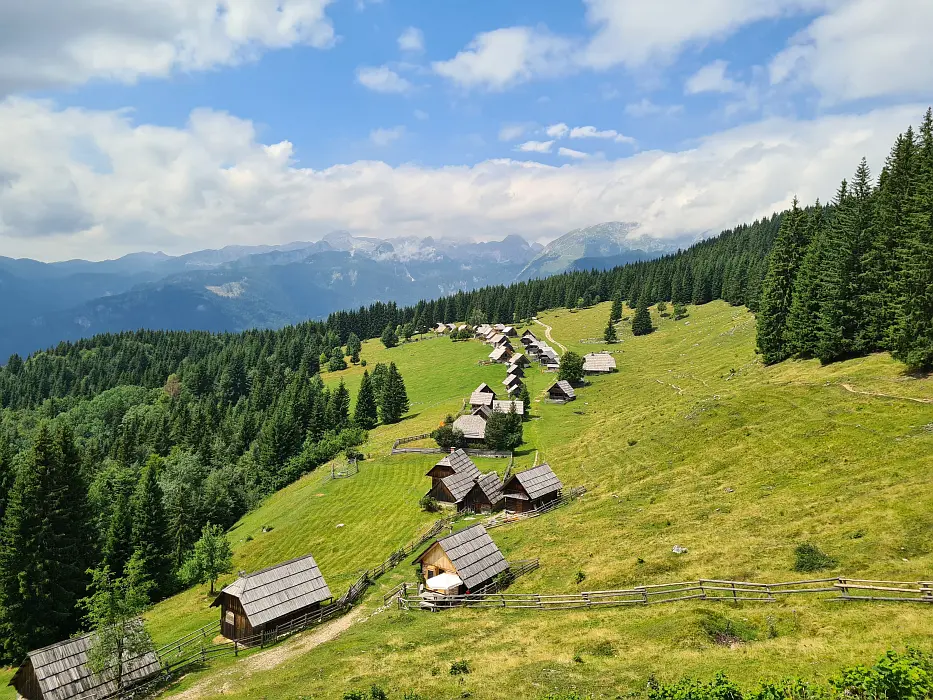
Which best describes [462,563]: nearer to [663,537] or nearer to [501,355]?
[663,537]

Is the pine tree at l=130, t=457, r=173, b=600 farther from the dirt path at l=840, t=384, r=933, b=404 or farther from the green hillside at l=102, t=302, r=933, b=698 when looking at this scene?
the dirt path at l=840, t=384, r=933, b=404

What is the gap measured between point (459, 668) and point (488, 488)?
3716 centimetres

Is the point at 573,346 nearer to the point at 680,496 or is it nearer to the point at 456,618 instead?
the point at 680,496

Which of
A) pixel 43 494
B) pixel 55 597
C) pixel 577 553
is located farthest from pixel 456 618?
pixel 43 494

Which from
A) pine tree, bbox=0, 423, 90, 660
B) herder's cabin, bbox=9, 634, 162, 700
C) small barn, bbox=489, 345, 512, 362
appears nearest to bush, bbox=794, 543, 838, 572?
herder's cabin, bbox=9, 634, 162, 700

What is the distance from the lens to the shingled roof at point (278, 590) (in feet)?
128

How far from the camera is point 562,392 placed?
340 ft

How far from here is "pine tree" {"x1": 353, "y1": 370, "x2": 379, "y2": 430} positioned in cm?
11894

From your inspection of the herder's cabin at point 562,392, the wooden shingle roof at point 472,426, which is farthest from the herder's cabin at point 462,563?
the herder's cabin at point 562,392

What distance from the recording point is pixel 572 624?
1213 inches

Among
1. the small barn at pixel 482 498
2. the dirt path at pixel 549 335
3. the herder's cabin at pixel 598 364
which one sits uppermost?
the dirt path at pixel 549 335

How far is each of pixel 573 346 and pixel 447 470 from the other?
91.4 m

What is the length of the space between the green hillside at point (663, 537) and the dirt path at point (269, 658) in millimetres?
199

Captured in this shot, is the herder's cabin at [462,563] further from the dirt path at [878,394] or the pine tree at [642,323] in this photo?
the pine tree at [642,323]
